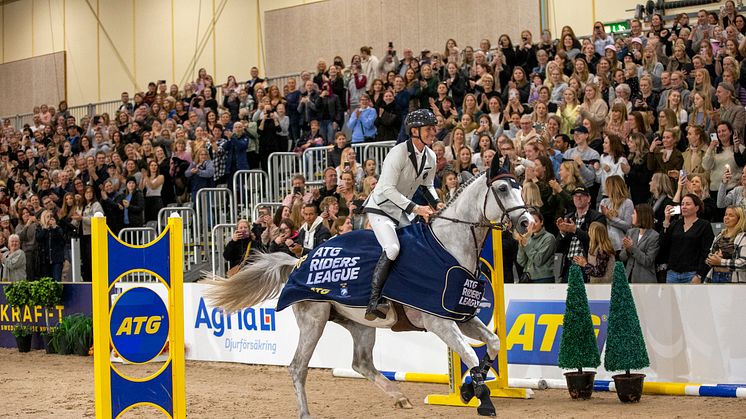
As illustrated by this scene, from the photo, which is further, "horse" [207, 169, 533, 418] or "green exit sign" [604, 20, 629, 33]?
"green exit sign" [604, 20, 629, 33]

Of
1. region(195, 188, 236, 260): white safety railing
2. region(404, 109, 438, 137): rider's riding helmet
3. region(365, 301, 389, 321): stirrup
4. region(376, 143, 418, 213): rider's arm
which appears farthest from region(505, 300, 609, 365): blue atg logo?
region(195, 188, 236, 260): white safety railing

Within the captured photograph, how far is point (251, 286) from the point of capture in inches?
414

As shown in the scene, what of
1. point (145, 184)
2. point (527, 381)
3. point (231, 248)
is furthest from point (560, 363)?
point (145, 184)

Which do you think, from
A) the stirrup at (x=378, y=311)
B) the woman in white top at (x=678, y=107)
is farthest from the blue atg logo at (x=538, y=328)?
the woman in white top at (x=678, y=107)

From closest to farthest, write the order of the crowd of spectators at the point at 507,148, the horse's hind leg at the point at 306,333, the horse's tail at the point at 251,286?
1. the horse's hind leg at the point at 306,333
2. the horse's tail at the point at 251,286
3. the crowd of spectators at the point at 507,148

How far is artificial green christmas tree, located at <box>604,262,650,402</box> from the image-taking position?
9.73m

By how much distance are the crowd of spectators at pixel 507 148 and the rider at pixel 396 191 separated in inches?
29.4

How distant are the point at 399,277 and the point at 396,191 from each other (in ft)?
2.60

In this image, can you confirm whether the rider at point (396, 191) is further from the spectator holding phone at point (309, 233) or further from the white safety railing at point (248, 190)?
the white safety railing at point (248, 190)

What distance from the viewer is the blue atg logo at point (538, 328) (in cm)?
1081

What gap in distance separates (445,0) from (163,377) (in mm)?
17283

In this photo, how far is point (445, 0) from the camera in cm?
2441

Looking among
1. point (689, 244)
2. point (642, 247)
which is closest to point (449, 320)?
point (689, 244)

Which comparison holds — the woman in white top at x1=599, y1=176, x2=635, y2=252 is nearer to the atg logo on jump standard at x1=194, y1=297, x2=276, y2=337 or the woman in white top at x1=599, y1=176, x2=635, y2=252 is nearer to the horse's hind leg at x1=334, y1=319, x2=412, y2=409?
the horse's hind leg at x1=334, y1=319, x2=412, y2=409
